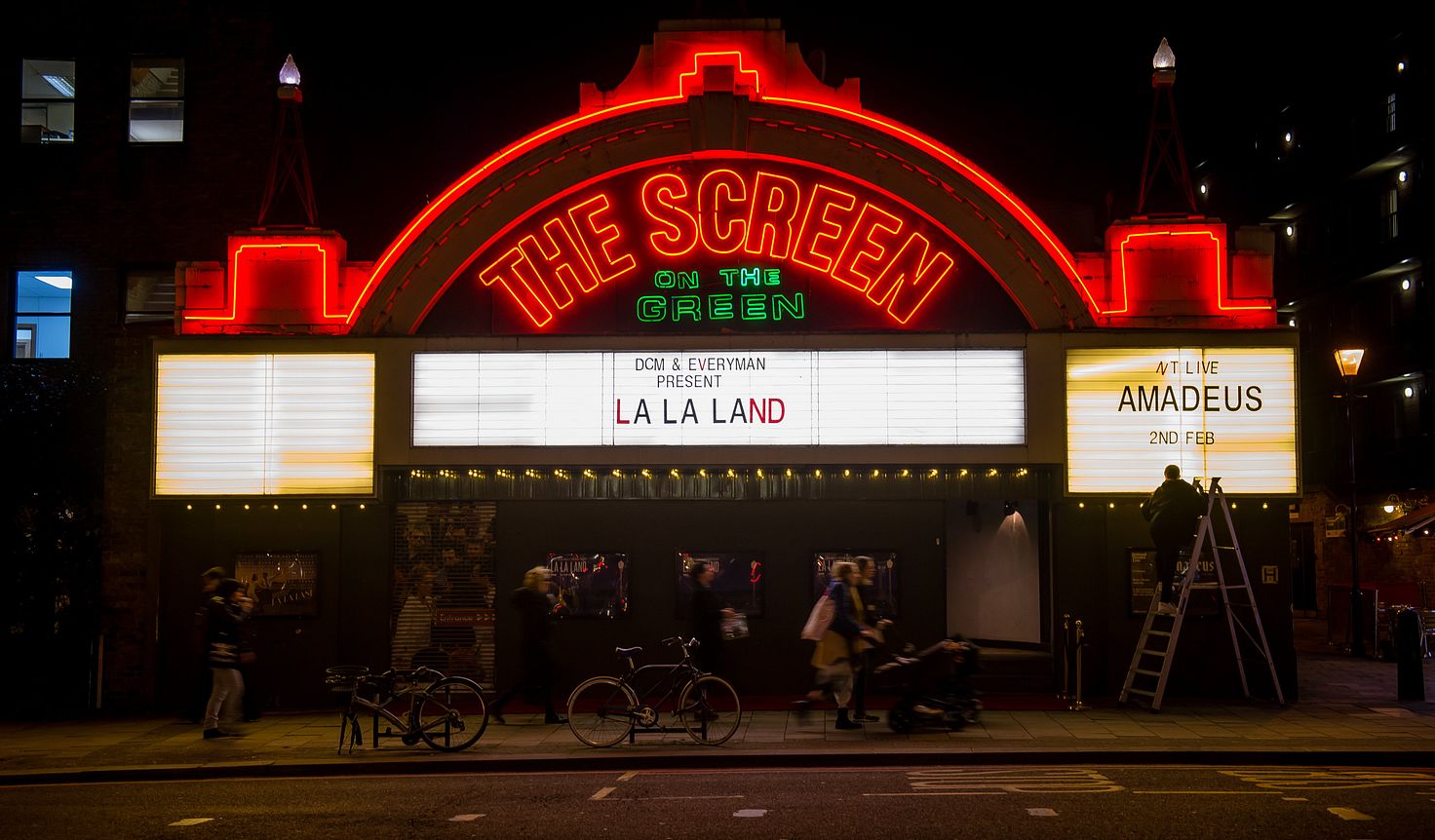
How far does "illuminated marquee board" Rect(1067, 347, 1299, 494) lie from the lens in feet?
51.8

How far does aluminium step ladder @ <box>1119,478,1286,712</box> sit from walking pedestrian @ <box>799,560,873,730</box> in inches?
145

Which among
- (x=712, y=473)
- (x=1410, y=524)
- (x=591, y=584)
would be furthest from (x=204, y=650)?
(x=1410, y=524)

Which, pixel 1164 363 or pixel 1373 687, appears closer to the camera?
pixel 1164 363

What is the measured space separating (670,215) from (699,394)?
268 cm

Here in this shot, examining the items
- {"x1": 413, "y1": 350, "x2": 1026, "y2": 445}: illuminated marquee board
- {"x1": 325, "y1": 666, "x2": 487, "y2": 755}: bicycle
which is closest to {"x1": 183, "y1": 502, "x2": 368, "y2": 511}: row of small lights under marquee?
{"x1": 413, "y1": 350, "x2": 1026, "y2": 445}: illuminated marquee board

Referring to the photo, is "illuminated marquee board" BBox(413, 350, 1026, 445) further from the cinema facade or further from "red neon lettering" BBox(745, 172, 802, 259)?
"red neon lettering" BBox(745, 172, 802, 259)

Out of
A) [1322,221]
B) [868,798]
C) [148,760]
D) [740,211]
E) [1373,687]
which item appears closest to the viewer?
[868,798]

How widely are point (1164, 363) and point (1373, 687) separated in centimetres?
641

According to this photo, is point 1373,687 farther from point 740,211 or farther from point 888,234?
point 740,211

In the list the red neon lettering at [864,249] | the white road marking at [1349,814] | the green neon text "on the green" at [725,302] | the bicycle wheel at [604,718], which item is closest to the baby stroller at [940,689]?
the bicycle wheel at [604,718]

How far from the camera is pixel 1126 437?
15875 mm

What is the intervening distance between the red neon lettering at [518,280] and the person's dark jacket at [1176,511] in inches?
326

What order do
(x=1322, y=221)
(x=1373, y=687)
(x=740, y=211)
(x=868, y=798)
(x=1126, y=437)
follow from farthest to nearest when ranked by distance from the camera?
(x=1322, y=221), (x=1373, y=687), (x=740, y=211), (x=1126, y=437), (x=868, y=798)

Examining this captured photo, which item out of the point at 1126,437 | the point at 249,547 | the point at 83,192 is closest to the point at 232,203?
the point at 83,192
